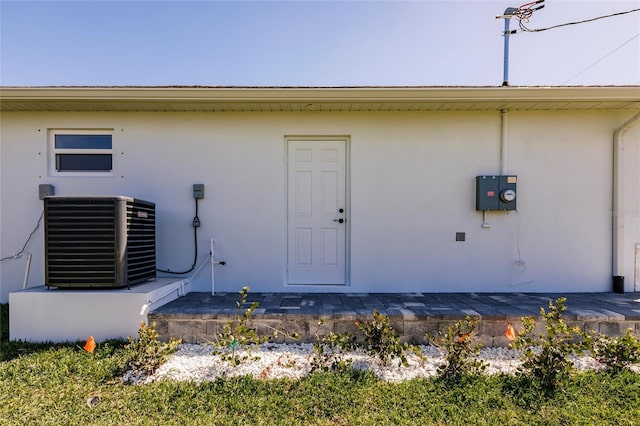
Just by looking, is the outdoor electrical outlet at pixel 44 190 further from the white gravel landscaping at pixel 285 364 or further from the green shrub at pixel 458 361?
the green shrub at pixel 458 361

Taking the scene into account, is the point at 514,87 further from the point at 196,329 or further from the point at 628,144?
the point at 196,329

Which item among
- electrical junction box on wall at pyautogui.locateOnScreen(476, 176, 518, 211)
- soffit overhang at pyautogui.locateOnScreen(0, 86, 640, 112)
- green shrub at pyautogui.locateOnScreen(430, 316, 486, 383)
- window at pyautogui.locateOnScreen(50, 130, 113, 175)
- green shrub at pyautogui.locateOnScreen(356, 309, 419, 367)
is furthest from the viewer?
window at pyautogui.locateOnScreen(50, 130, 113, 175)

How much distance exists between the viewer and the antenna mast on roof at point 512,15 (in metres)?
5.01

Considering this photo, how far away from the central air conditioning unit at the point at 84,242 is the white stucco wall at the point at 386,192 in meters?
1.02

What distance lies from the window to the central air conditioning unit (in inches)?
49.4

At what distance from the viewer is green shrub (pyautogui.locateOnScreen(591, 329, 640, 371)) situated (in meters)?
2.56

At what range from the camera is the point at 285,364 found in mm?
2678


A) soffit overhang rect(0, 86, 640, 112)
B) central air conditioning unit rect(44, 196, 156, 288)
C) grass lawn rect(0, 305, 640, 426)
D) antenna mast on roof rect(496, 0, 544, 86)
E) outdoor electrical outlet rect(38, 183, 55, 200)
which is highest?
antenna mast on roof rect(496, 0, 544, 86)

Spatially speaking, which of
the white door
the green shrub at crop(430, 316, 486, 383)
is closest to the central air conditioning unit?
the white door

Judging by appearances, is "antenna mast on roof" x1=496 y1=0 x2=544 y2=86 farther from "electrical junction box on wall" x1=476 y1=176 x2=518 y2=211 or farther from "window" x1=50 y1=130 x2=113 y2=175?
"window" x1=50 y1=130 x2=113 y2=175

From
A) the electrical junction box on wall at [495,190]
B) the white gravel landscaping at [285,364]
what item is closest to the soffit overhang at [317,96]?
the electrical junction box on wall at [495,190]

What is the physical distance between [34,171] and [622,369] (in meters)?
6.91

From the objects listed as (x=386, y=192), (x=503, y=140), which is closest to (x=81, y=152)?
(x=386, y=192)

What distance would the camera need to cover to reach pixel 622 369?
258 centimetres
